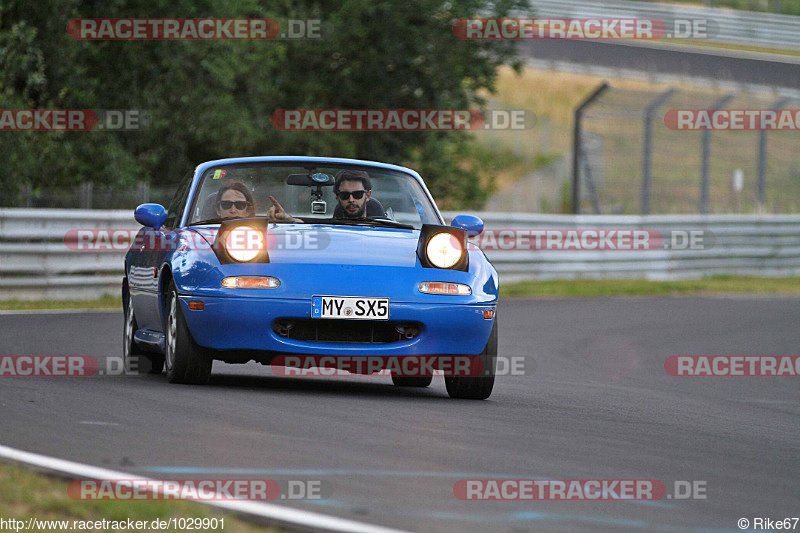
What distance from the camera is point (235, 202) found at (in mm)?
8883

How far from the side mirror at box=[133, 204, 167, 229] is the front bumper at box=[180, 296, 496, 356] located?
131cm

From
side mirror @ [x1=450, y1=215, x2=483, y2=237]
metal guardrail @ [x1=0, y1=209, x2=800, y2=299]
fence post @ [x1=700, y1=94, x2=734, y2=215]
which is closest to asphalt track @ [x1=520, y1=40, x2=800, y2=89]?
fence post @ [x1=700, y1=94, x2=734, y2=215]

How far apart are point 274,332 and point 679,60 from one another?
36422 millimetres

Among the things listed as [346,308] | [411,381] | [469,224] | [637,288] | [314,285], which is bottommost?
[637,288]

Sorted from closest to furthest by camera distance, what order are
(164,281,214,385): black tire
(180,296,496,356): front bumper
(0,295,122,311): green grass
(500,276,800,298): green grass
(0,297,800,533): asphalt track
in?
(0,297,800,533): asphalt track < (180,296,496,356): front bumper < (164,281,214,385): black tire < (0,295,122,311): green grass < (500,276,800,298): green grass

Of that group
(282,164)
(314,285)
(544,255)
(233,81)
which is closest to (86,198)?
(544,255)

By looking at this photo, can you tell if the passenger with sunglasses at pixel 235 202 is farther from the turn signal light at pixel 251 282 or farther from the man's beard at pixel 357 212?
the turn signal light at pixel 251 282

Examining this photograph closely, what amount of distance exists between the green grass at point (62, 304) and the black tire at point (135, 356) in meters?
6.00

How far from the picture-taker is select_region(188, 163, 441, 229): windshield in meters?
8.88

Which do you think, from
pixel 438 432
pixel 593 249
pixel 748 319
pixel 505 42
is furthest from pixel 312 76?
pixel 438 432

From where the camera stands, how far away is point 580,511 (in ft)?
16.0

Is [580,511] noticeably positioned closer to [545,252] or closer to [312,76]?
[545,252]

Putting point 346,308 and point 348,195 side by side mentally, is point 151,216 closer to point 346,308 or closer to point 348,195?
point 348,195

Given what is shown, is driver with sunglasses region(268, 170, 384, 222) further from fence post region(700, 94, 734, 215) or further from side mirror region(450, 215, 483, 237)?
fence post region(700, 94, 734, 215)
